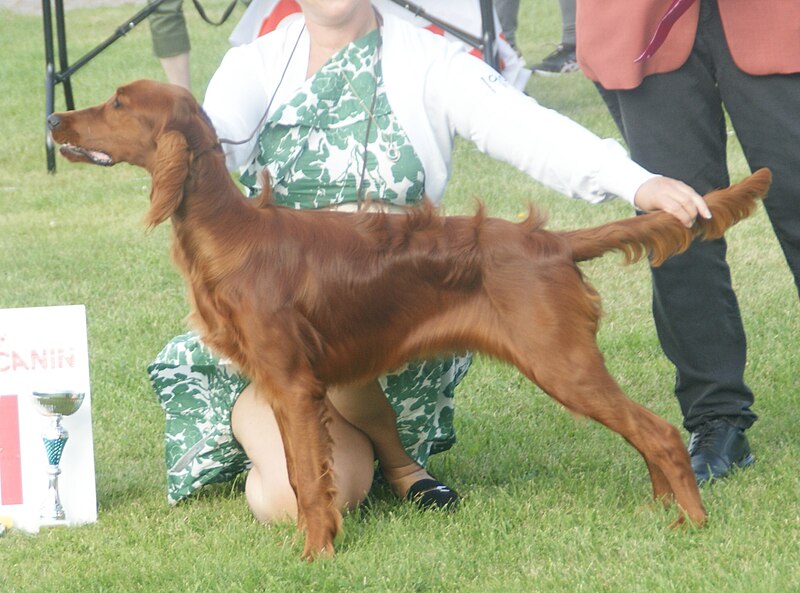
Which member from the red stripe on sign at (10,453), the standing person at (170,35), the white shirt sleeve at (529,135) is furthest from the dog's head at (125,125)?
the standing person at (170,35)

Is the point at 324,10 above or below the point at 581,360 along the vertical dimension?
above

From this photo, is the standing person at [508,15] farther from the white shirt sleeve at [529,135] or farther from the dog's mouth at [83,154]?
the dog's mouth at [83,154]

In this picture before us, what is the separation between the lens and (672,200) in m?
2.62

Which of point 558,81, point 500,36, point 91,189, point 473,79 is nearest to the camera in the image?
point 473,79

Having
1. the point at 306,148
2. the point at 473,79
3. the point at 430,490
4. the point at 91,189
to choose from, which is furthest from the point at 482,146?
the point at 91,189

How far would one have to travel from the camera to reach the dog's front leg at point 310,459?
2674mm

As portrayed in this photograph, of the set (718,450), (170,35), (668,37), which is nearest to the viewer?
(668,37)

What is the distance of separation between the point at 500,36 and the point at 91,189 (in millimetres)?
2402

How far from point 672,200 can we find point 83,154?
4.20ft

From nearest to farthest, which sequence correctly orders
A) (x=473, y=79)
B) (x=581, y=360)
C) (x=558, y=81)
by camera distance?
(x=581, y=360), (x=473, y=79), (x=558, y=81)

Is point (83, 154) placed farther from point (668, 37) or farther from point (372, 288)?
point (668, 37)

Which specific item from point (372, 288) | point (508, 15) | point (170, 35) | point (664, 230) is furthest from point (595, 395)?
point (508, 15)

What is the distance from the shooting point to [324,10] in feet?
9.59

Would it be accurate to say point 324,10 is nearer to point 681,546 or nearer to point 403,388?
point 403,388
